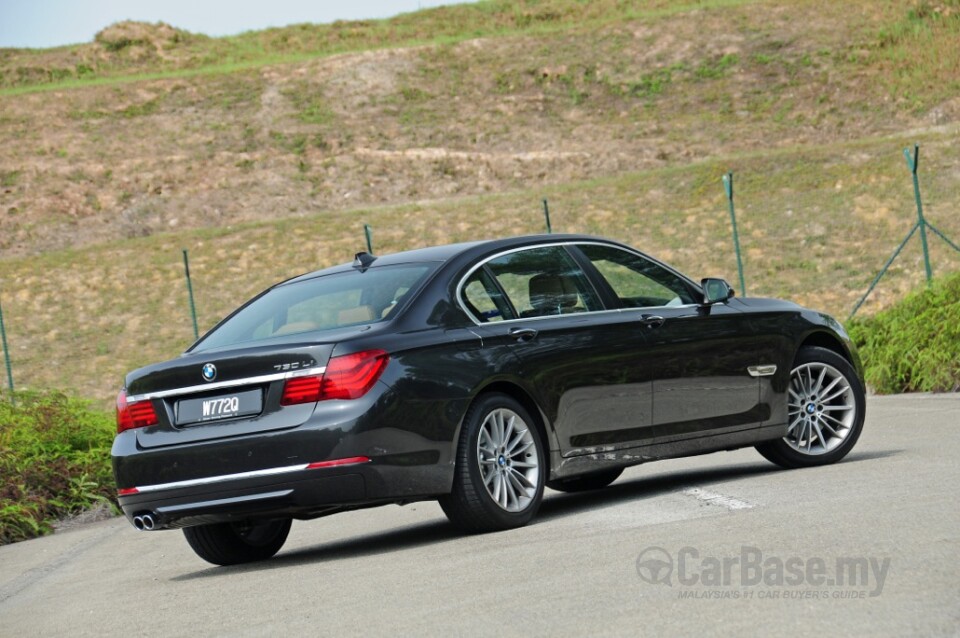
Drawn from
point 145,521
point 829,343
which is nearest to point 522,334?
point 145,521

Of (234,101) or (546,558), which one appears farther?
(234,101)

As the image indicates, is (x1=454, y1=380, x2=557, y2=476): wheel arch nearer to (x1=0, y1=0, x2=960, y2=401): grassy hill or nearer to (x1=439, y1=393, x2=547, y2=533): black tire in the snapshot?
(x1=439, y1=393, x2=547, y2=533): black tire

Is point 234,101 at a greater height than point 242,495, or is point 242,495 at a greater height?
point 234,101

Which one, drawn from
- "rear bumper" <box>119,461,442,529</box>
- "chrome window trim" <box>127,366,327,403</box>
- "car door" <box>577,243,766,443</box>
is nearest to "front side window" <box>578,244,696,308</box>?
"car door" <box>577,243,766,443</box>

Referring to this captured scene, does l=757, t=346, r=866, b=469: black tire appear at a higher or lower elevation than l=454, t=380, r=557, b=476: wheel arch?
lower

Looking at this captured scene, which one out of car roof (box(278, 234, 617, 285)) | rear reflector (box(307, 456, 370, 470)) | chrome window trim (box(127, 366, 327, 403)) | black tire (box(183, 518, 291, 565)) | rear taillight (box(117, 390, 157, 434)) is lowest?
black tire (box(183, 518, 291, 565))

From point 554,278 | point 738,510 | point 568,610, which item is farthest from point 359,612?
point 554,278

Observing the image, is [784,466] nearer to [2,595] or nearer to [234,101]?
[2,595]

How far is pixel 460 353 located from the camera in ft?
27.0

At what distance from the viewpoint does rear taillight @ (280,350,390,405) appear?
7.79m

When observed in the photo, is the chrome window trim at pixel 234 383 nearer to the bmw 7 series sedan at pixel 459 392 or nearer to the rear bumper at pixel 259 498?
the bmw 7 series sedan at pixel 459 392

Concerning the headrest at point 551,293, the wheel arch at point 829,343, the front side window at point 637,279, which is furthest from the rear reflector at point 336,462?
the wheel arch at point 829,343

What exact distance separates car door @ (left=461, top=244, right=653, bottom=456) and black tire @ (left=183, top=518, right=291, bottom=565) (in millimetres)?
1772

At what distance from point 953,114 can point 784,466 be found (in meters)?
39.7
